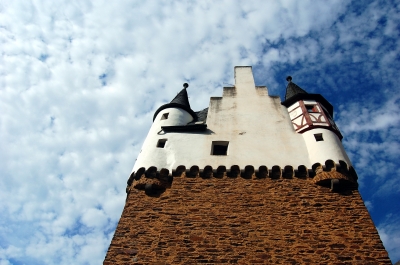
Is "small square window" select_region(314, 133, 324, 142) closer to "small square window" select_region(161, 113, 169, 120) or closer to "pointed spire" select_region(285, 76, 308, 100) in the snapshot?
"pointed spire" select_region(285, 76, 308, 100)

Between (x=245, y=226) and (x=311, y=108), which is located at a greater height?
(x=311, y=108)

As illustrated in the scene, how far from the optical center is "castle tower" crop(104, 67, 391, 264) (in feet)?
30.1

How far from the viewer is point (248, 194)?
10852mm

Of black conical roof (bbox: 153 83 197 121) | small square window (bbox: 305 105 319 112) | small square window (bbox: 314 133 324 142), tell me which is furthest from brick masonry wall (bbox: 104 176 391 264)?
black conical roof (bbox: 153 83 197 121)

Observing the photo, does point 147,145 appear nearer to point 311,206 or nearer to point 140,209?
point 140,209

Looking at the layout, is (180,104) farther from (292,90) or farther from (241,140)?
(292,90)

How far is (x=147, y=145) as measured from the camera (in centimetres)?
1338

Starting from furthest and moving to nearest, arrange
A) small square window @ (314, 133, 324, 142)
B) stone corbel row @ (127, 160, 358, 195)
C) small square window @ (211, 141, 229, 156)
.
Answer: small square window @ (211, 141, 229, 156) → small square window @ (314, 133, 324, 142) → stone corbel row @ (127, 160, 358, 195)

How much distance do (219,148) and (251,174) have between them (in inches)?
78.8

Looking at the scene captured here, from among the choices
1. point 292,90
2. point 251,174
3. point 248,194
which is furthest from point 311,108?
point 248,194

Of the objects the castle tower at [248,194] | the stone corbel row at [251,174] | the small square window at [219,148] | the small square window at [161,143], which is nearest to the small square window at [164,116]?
the castle tower at [248,194]

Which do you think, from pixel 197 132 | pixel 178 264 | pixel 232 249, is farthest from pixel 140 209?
pixel 197 132

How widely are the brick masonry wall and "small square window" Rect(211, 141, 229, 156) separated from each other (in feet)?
5.31

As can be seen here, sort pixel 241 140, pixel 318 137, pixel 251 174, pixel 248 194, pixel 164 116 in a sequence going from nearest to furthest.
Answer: pixel 248 194 < pixel 251 174 < pixel 318 137 < pixel 241 140 < pixel 164 116
